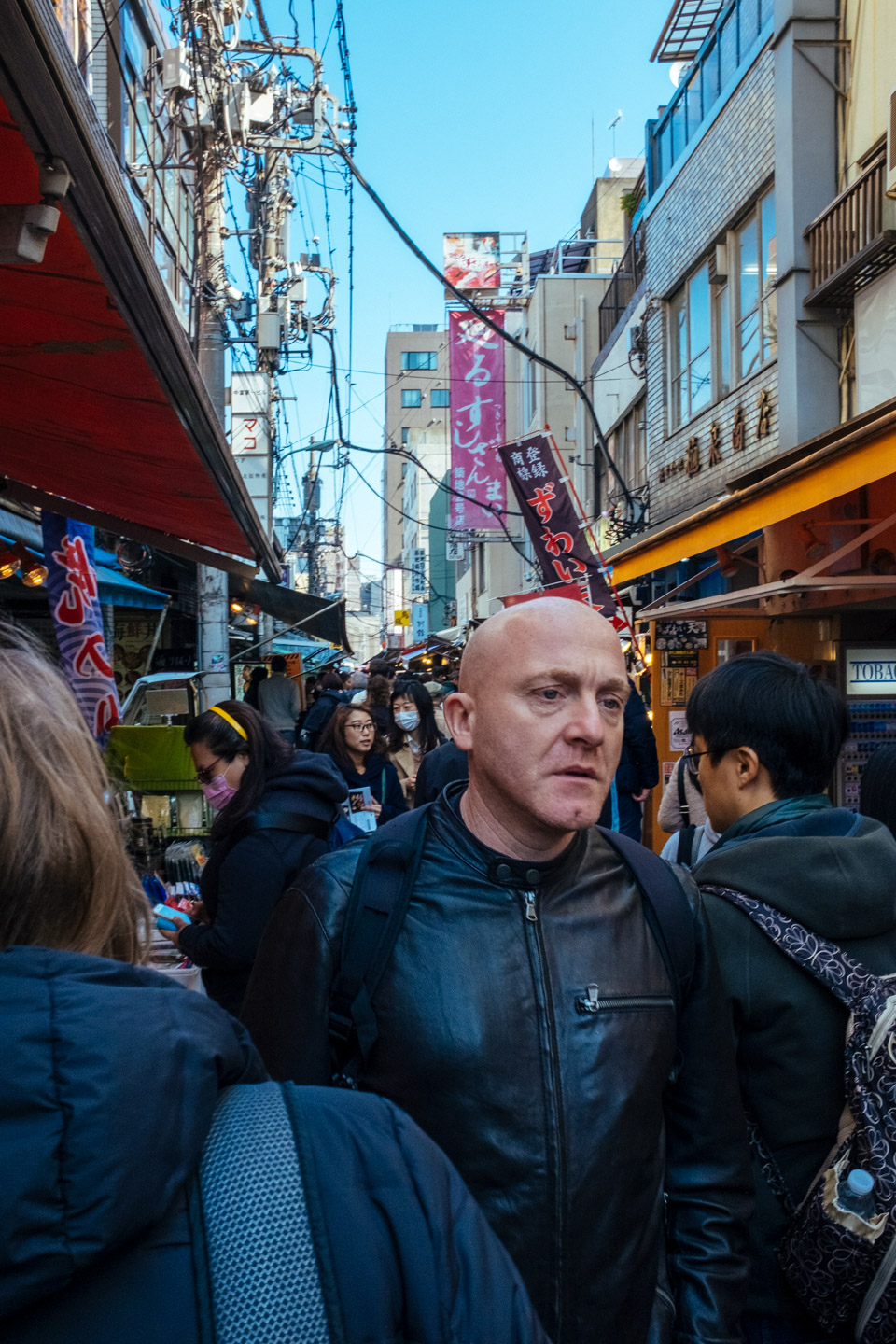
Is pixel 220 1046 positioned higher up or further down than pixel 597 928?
higher up

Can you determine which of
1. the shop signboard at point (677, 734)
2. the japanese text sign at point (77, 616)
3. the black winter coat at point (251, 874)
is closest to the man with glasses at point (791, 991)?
the black winter coat at point (251, 874)

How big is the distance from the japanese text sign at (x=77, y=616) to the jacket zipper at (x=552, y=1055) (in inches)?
175

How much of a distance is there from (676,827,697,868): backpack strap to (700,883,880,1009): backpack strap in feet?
6.86

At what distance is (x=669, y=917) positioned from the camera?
78.7 inches

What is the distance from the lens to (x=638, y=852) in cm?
208

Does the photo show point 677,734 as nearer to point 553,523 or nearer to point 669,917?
point 553,523

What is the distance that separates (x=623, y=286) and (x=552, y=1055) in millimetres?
21409

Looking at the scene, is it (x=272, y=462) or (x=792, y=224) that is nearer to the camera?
(x=792, y=224)

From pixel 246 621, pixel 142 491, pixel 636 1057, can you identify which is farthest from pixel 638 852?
pixel 246 621

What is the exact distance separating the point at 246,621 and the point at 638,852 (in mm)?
19023

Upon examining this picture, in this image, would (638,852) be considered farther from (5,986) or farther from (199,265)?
(199,265)

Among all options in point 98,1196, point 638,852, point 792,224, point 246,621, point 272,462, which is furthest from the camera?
point 272,462

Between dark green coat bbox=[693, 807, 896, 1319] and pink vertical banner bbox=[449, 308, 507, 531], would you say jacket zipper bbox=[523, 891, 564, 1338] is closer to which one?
dark green coat bbox=[693, 807, 896, 1319]

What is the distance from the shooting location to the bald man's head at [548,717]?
1962 millimetres
